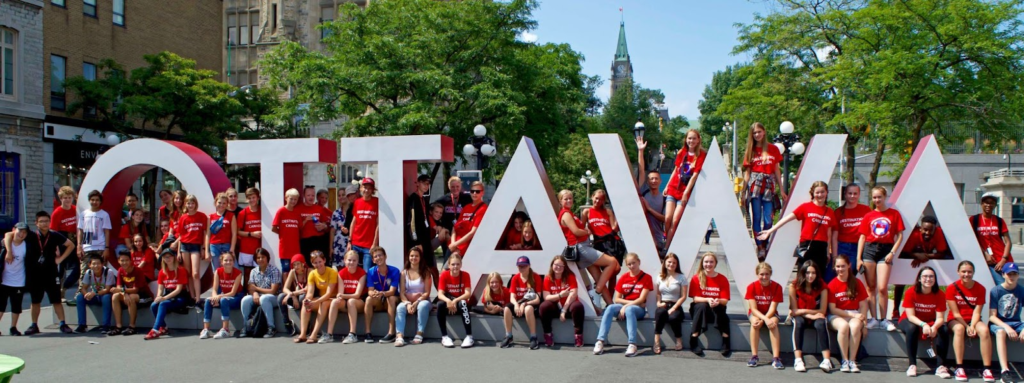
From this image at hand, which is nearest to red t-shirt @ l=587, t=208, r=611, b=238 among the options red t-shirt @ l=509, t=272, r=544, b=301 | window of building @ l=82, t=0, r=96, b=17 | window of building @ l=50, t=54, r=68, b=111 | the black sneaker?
red t-shirt @ l=509, t=272, r=544, b=301

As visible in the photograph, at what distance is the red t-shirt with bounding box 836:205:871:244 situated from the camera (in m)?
8.28

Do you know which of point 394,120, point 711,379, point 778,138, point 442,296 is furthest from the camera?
point 394,120

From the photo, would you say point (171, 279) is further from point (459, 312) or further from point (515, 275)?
point (515, 275)

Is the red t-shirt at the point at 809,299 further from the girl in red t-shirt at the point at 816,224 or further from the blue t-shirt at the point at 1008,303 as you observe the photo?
the blue t-shirt at the point at 1008,303

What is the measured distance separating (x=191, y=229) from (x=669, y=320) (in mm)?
6518

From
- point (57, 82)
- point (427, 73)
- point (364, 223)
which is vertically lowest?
point (364, 223)

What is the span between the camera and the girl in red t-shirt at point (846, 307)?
7.31 m

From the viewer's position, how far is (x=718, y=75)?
71.1 metres

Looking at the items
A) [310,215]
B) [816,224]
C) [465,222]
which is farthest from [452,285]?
[816,224]

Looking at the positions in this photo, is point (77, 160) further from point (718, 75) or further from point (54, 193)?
point (718, 75)

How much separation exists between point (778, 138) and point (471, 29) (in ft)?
31.6

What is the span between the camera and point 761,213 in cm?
929

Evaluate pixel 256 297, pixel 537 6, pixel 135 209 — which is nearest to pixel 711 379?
pixel 256 297

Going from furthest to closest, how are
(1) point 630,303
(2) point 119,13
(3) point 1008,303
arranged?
(2) point 119,13, (1) point 630,303, (3) point 1008,303
